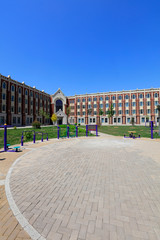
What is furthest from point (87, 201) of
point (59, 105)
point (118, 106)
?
point (59, 105)

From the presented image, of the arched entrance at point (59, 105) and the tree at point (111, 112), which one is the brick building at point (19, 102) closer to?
the arched entrance at point (59, 105)

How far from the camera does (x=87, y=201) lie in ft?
11.8

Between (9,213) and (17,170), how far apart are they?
10.0 feet

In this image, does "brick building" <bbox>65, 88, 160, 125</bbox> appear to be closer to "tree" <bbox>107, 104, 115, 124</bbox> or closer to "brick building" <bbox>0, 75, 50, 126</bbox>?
"tree" <bbox>107, 104, 115, 124</bbox>

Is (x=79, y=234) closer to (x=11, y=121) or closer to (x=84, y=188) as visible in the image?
(x=84, y=188)

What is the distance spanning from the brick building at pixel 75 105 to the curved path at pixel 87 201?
38.4m

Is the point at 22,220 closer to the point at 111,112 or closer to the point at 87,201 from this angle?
the point at 87,201

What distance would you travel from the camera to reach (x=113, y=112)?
5288cm

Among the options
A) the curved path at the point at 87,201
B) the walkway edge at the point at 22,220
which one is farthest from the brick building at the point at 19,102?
the walkway edge at the point at 22,220

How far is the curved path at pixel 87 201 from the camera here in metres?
2.60

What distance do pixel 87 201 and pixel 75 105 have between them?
5702cm

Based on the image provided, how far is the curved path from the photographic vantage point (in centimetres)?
260

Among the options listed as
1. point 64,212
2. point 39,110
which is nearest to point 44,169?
point 64,212

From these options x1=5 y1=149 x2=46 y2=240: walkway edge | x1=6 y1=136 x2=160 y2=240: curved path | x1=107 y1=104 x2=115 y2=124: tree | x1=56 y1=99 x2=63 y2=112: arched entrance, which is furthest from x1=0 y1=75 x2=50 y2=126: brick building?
x1=5 y1=149 x2=46 y2=240: walkway edge
